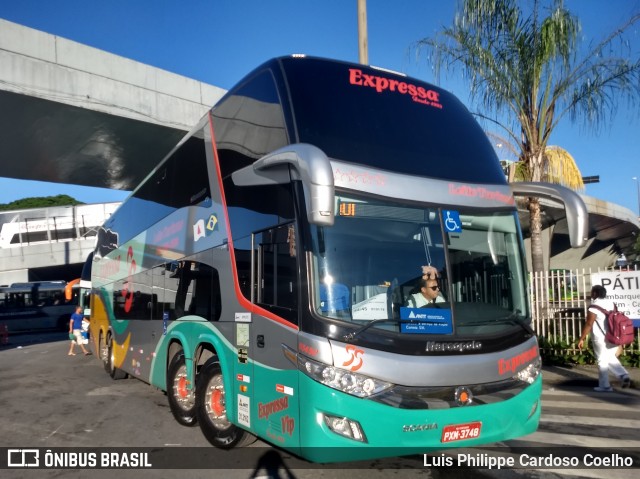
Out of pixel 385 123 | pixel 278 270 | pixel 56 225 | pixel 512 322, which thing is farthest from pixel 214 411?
pixel 56 225

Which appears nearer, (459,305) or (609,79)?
(459,305)

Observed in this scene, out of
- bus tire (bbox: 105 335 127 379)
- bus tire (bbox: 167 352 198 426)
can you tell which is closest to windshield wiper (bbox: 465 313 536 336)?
bus tire (bbox: 167 352 198 426)

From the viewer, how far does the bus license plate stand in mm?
4605

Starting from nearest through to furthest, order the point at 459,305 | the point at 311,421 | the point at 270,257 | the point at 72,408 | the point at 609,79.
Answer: the point at 311,421 < the point at 459,305 < the point at 270,257 < the point at 72,408 < the point at 609,79

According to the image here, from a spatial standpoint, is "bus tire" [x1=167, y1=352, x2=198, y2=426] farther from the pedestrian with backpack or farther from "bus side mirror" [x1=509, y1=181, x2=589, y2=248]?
the pedestrian with backpack

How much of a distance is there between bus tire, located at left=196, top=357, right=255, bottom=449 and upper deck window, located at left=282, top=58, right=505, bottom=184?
3.02 meters

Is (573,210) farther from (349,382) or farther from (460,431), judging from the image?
(349,382)

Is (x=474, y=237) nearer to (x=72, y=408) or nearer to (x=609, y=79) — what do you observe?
(x=72, y=408)

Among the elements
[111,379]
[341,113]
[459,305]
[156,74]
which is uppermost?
[156,74]

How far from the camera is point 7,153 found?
15219 mm

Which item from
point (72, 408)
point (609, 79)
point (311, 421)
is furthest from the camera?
point (609, 79)

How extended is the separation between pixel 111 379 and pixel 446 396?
411 inches

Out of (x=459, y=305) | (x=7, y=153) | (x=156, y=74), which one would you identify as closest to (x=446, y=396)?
(x=459, y=305)

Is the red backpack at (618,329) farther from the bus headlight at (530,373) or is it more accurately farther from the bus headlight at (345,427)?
the bus headlight at (345,427)
